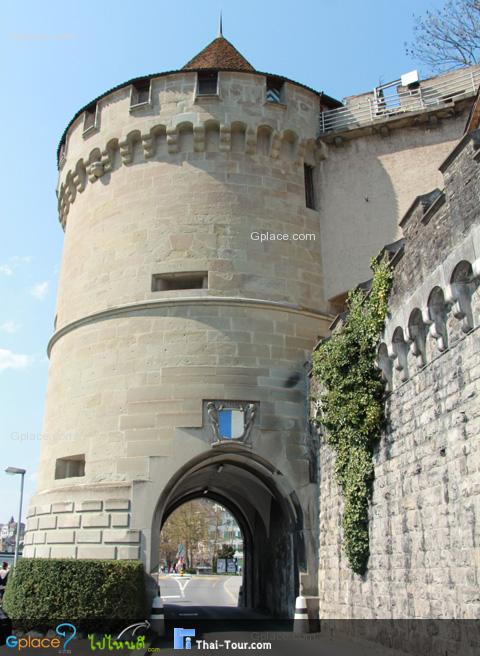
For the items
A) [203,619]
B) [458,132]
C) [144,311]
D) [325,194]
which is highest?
[458,132]

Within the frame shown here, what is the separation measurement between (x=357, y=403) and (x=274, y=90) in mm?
9256

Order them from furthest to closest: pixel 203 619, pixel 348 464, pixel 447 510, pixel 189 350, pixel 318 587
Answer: pixel 203 619
pixel 189 350
pixel 318 587
pixel 348 464
pixel 447 510

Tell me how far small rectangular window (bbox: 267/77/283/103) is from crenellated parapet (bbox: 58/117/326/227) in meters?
1.19

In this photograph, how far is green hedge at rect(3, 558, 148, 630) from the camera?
1123 centimetres

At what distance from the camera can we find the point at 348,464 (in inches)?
439

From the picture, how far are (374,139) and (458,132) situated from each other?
6.50ft

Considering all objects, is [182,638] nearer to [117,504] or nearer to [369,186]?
[117,504]

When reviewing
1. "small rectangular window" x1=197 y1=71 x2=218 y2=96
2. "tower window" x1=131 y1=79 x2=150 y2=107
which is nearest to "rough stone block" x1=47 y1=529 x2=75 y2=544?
"tower window" x1=131 y1=79 x2=150 y2=107

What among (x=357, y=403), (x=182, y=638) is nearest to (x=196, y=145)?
(x=357, y=403)

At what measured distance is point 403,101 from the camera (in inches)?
653

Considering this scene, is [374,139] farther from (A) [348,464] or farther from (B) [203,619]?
(B) [203,619]

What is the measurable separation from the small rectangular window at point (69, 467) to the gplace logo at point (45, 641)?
11.0ft

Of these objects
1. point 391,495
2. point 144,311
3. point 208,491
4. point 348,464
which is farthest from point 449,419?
point 208,491

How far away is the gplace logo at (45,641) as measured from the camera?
10727 millimetres
